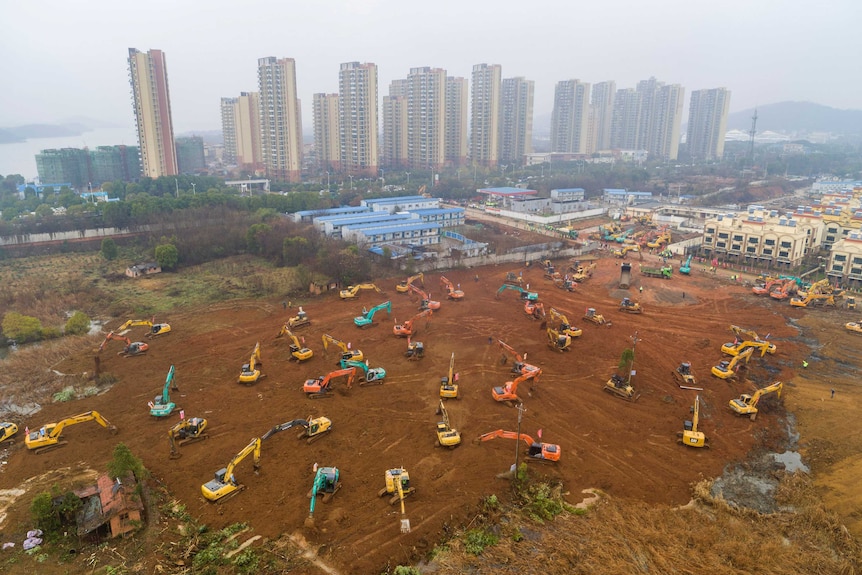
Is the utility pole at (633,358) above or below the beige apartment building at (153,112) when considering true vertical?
below

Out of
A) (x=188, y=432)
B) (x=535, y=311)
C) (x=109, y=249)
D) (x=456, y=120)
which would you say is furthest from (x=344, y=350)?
(x=456, y=120)

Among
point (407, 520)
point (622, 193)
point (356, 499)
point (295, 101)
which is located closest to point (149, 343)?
point (356, 499)

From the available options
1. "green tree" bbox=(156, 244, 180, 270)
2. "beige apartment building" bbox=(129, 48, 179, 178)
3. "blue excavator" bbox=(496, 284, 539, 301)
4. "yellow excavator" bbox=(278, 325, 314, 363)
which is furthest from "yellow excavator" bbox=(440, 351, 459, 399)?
"beige apartment building" bbox=(129, 48, 179, 178)

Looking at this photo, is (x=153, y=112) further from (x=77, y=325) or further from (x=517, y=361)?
(x=517, y=361)

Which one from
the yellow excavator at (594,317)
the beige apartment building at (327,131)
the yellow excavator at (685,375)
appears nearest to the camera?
the yellow excavator at (685,375)

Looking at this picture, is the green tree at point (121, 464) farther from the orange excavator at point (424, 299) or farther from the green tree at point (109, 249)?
the green tree at point (109, 249)

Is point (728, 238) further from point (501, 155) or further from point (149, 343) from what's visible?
point (501, 155)

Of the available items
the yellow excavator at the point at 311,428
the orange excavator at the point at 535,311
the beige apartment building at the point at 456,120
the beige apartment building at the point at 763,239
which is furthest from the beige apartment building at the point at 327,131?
the yellow excavator at the point at 311,428

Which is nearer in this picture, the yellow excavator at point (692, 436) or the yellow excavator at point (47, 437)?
the yellow excavator at point (47, 437)
